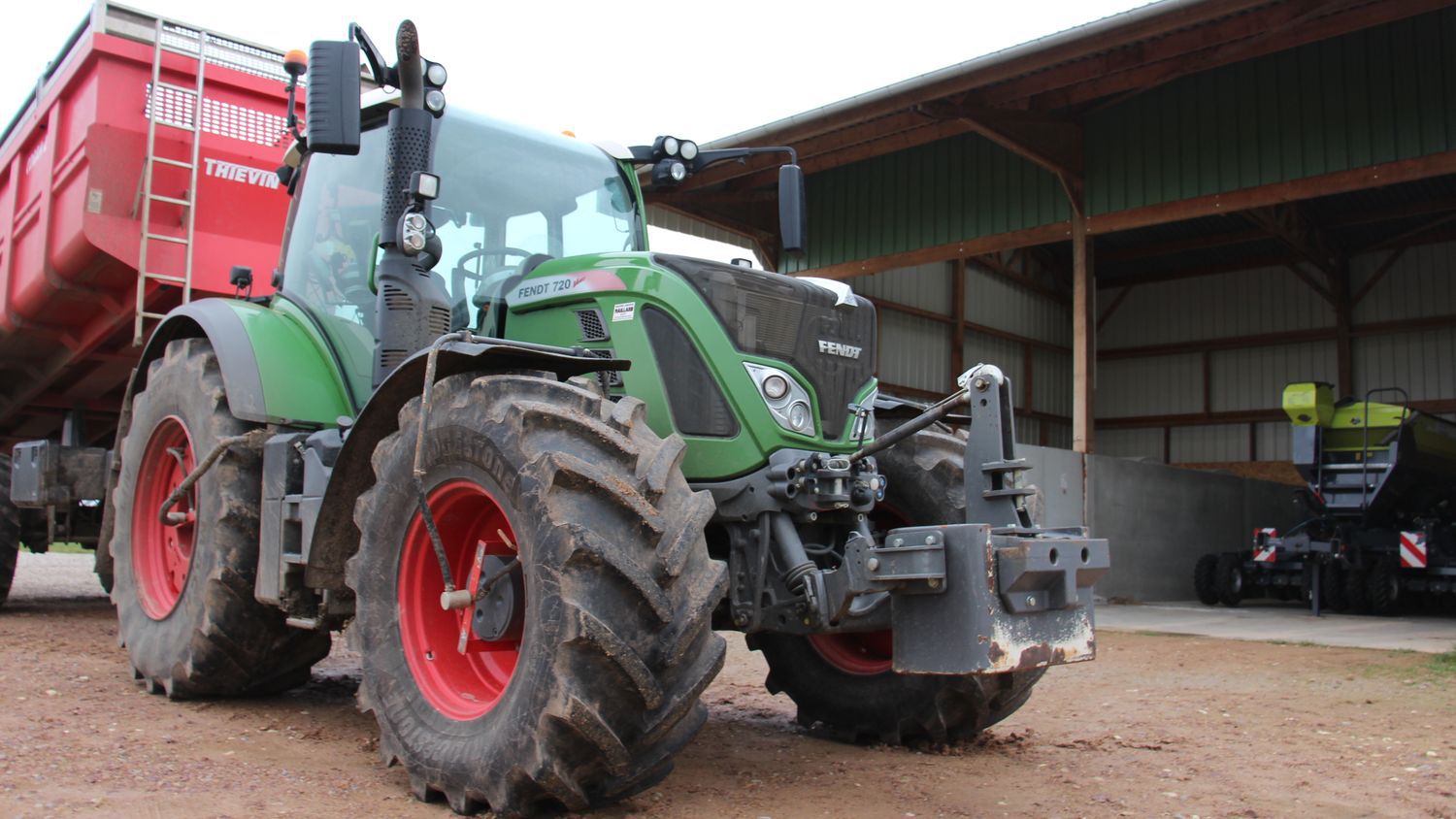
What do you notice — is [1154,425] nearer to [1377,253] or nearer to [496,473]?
[1377,253]

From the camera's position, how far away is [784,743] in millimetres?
5199

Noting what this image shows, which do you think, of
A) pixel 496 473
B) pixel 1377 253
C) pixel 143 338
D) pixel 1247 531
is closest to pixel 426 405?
pixel 496 473

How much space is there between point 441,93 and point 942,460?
250cm

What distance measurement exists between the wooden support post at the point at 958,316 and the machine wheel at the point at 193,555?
70.2 feet

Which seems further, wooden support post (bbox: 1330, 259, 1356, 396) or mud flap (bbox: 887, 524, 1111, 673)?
wooden support post (bbox: 1330, 259, 1356, 396)

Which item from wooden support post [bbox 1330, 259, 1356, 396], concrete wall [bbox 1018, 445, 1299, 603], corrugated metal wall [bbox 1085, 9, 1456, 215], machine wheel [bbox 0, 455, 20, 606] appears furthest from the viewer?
wooden support post [bbox 1330, 259, 1356, 396]

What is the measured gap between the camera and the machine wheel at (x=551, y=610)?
3365 millimetres

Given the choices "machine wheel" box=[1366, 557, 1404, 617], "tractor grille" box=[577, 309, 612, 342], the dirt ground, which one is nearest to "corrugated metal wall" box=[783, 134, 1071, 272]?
"machine wheel" box=[1366, 557, 1404, 617]

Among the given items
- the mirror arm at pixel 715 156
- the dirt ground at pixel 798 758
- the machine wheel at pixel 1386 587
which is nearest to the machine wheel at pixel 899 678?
the dirt ground at pixel 798 758

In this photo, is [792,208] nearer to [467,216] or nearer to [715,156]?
[715,156]

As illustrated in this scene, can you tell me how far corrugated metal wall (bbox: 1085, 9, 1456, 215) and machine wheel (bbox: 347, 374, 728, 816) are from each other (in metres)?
13.6

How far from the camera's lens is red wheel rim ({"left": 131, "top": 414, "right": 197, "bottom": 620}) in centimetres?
575

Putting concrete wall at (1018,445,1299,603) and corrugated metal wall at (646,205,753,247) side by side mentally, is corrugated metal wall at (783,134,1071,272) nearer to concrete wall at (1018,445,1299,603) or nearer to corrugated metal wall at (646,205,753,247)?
corrugated metal wall at (646,205,753,247)

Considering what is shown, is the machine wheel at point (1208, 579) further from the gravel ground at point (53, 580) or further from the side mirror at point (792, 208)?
the gravel ground at point (53, 580)
